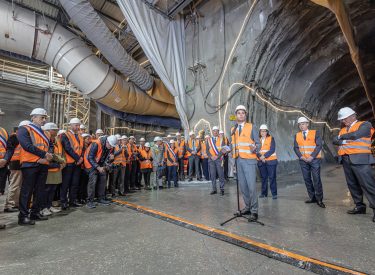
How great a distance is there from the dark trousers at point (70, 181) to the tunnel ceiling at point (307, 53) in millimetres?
6430

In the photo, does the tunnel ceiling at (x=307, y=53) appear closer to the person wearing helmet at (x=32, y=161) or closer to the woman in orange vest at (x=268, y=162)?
the woman in orange vest at (x=268, y=162)

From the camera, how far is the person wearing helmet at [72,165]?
451 centimetres

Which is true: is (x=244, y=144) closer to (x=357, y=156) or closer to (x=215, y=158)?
(x=357, y=156)

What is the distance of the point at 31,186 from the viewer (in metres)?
3.44

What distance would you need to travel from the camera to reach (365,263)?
1896mm

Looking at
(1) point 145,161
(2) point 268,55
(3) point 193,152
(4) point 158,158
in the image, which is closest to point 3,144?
(1) point 145,161

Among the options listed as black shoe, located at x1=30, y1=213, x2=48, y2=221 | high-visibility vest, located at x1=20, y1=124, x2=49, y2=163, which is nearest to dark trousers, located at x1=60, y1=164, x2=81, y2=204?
black shoe, located at x1=30, y1=213, x2=48, y2=221

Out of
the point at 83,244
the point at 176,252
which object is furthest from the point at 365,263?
the point at 83,244

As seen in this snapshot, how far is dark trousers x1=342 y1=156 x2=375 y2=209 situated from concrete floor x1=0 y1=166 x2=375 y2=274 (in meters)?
0.31

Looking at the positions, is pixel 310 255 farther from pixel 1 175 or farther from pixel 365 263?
pixel 1 175

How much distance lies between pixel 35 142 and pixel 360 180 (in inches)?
203

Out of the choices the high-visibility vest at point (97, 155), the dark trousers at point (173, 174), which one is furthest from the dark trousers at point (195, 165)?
the high-visibility vest at point (97, 155)

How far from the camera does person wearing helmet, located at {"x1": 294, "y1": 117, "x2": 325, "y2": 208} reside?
410cm

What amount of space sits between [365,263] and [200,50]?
29.8ft
